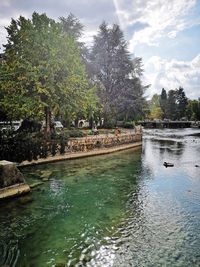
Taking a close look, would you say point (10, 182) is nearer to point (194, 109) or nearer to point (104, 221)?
point (104, 221)

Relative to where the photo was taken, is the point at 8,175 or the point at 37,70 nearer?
the point at 8,175

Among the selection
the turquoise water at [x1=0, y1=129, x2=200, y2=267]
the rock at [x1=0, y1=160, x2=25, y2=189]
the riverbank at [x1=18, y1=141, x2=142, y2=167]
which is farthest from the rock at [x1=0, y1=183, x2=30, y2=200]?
the riverbank at [x1=18, y1=141, x2=142, y2=167]

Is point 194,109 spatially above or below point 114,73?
below

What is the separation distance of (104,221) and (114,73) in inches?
1645

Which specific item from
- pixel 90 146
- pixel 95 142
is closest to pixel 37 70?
pixel 90 146

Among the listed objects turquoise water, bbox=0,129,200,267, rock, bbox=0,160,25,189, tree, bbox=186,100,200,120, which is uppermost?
tree, bbox=186,100,200,120

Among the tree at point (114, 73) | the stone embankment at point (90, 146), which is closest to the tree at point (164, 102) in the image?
the tree at point (114, 73)

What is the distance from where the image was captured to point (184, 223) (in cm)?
1109

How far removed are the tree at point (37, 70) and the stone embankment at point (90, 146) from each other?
3.46m

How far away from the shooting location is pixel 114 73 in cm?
5041

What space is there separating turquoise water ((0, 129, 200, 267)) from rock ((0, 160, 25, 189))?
1023mm

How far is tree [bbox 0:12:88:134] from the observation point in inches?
952

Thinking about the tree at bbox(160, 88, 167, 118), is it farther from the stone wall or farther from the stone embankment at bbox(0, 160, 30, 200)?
the stone embankment at bbox(0, 160, 30, 200)

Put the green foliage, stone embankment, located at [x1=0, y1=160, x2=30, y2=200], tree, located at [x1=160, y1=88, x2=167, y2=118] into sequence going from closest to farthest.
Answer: stone embankment, located at [x1=0, y1=160, x2=30, y2=200] → the green foliage → tree, located at [x1=160, y1=88, x2=167, y2=118]
